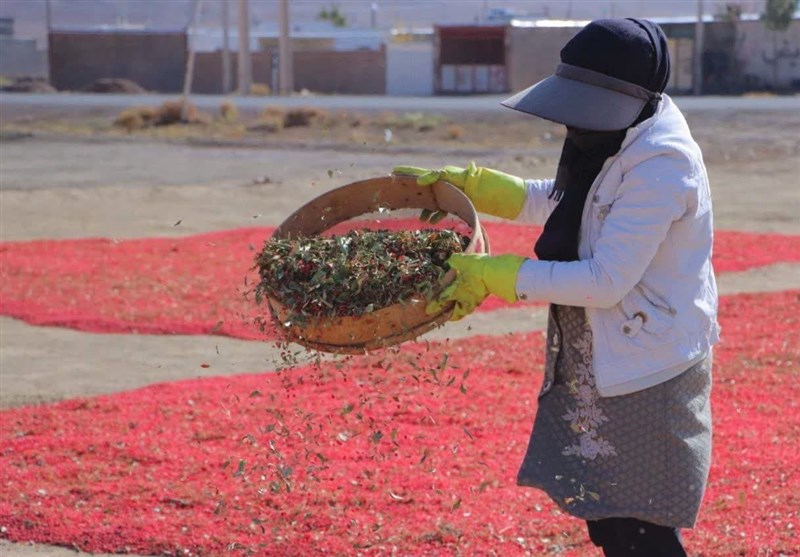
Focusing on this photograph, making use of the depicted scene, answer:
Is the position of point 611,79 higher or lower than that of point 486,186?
higher

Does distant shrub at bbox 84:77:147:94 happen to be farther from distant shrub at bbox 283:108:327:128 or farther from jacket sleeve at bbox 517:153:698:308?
jacket sleeve at bbox 517:153:698:308

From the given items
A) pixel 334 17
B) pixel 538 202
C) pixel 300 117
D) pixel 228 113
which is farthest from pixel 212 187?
pixel 334 17

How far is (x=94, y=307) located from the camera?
1005 cm

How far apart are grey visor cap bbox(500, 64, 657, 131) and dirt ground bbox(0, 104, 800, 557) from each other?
4.97 ft

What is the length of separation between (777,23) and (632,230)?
60.0m

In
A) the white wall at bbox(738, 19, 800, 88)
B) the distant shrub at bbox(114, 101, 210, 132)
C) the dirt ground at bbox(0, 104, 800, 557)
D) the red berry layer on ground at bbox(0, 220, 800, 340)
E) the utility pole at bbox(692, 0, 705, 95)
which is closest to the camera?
the dirt ground at bbox(0, 104, 800, 557)

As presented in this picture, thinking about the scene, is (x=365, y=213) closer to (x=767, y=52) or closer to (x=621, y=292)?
(x=621, y=292)

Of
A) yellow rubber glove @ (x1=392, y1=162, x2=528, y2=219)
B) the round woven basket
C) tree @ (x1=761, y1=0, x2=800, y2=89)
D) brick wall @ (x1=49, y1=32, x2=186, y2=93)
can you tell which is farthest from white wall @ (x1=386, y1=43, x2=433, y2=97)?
yellow rubber glove @ (x1=392, y1=162, x2=528, y2=219)

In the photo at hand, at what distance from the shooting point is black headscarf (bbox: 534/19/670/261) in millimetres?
3084

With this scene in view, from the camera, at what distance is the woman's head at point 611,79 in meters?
3.07

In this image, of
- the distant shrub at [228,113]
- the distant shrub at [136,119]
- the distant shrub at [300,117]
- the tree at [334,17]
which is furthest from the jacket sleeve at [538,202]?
the tree at [334,17]

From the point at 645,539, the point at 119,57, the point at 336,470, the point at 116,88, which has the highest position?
the point at 645,539

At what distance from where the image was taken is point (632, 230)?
9.97 feet

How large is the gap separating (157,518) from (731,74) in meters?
55.5
